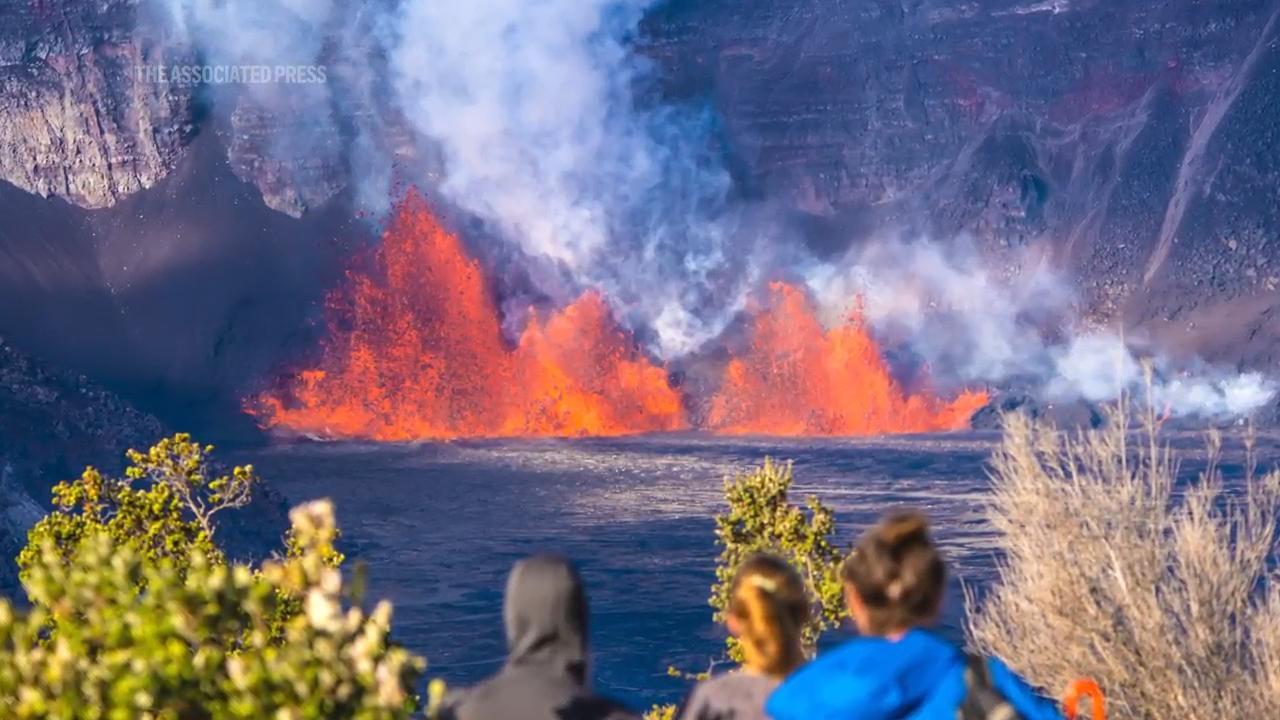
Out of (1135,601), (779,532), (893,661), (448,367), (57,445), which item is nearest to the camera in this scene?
(893,661)

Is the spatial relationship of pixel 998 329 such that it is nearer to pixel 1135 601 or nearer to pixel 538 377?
pixel 538 377

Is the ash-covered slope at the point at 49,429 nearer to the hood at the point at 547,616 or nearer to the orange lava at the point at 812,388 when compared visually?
the orange lava at the point at 812,388

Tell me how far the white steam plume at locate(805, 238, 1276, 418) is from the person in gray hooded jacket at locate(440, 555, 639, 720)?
403 ft

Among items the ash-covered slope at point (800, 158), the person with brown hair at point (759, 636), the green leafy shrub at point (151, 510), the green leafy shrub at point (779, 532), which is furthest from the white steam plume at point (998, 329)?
the person with brown hair at point (759, 636)

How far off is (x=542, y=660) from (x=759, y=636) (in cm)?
85

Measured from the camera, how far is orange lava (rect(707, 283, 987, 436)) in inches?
5645

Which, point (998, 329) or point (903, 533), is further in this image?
point (998, 329)

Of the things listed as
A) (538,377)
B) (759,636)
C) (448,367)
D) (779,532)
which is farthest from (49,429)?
(759,636)

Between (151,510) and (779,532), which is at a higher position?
(151,510)

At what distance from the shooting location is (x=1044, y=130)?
150125 millimetres

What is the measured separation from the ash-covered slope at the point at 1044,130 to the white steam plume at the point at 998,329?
2.32m

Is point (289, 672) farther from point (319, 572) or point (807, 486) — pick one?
point (807, 486)

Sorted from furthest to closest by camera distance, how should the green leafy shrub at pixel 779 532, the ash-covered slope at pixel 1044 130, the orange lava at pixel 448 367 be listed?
the orange lava at pixel 448 367, the ash-covered slope at pixel 1044 130, the green leafy shrub at pixel 779 532

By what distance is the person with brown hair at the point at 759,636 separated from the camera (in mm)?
6273
